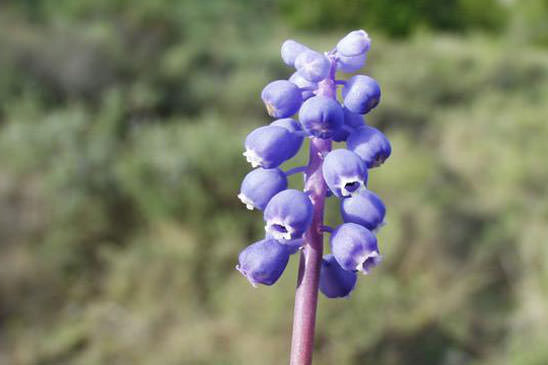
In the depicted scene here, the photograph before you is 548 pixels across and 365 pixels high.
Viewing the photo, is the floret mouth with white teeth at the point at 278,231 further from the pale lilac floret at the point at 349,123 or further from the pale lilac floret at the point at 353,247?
the pale lilac floret at the point at 349,123

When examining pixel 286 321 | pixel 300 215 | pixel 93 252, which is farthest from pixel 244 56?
pixel 300 215

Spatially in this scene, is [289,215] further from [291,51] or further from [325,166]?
[291,51]

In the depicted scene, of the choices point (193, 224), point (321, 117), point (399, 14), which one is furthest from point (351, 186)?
point (399, 14)

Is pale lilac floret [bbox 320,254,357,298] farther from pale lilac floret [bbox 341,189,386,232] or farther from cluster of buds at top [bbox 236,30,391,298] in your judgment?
pale lilac floret [bbox 341,189,386,232]

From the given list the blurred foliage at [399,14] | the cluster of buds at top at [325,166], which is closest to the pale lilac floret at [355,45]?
the cluster of buds at top at [325,166]

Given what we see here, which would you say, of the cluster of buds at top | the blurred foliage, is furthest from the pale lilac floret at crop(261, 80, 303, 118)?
the blurred foliage

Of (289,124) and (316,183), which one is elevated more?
(289,124)
